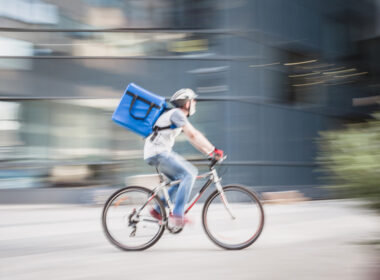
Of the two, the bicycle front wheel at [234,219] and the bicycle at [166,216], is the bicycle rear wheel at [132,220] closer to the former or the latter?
the bicycle at [166,216]

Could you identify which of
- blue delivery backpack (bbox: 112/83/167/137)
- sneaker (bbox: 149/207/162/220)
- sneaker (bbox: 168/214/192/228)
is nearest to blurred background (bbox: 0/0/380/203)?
sneaker (bbox: 149/207/162/220)

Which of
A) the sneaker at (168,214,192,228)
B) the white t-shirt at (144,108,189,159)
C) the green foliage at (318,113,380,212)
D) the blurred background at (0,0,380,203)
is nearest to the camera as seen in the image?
the green foliage at (318,113,380,212)

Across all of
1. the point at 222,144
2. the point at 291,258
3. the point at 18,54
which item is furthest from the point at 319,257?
the point at 18,54

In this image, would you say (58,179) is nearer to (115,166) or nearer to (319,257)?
(115,166)

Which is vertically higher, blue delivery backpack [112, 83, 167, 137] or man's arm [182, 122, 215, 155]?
blue delivery backpack [112, 83, 167, 137]

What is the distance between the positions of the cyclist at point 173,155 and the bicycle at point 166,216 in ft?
0.40

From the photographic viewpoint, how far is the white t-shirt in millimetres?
5082

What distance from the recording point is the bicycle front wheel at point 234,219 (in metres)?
5.28

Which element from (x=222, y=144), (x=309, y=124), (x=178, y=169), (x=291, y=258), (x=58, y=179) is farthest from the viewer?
(x=309, y=124)

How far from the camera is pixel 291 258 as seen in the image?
15.9ft

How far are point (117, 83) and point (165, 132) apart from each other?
8.27 metres

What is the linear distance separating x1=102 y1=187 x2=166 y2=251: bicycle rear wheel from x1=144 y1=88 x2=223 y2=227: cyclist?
0.25 metres

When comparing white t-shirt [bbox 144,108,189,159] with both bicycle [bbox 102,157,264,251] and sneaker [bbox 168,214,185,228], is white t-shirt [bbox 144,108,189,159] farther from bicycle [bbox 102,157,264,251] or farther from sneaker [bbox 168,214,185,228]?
sneaker [bbox 168,214,185,228]

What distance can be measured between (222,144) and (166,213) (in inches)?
322
